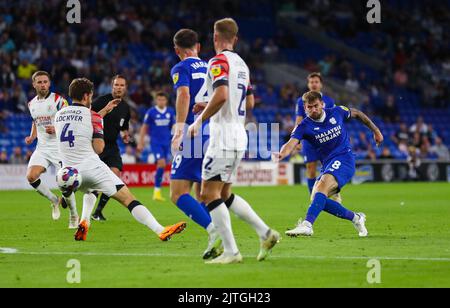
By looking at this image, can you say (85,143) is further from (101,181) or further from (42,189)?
(42,189)

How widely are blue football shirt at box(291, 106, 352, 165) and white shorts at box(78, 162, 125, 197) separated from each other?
2.78m

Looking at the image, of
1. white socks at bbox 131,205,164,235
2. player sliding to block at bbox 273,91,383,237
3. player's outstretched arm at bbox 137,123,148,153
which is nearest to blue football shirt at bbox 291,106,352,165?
player sliding to block at bbox 273,91,383,237

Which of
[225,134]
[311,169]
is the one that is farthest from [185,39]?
[311,169]

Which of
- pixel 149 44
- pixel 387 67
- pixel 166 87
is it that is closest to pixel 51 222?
pixel 166 87

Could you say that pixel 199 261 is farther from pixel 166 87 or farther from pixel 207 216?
pixel 166 87

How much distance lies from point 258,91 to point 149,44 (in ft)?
16.1

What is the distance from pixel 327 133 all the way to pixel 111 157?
4476 millimetres

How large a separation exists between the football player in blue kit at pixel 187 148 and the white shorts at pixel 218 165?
2.54ft

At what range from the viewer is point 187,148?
10234 millimetres

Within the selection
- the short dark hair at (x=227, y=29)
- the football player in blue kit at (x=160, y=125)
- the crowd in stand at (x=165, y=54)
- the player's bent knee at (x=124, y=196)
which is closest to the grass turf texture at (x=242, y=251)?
the player's bent knee at (x=124, y=196)

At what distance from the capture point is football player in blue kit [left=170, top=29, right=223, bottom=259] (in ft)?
33.4

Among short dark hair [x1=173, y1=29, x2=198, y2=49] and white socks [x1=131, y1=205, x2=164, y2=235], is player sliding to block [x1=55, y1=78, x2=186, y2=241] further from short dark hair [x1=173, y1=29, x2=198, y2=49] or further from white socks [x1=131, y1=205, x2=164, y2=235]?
short dark hair [x1=173, y1=29, x2=198, y2=49]
